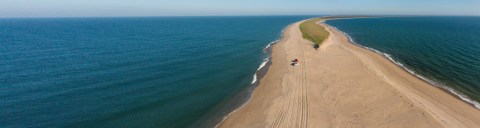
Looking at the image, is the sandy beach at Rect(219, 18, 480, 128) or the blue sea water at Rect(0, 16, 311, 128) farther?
the blue sea water at Rect(0, 16, 311, 128)

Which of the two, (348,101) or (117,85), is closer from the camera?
(348,101)

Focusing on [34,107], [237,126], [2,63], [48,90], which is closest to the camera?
[237,126]

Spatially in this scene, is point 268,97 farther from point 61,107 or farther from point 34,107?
point 34,107

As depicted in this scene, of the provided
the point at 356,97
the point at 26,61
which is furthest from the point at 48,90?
the point at 356,97

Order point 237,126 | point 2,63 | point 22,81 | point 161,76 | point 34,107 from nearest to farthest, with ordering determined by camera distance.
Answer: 1. point 237,126
2. point 34,107
3. point 22,81
4. point 161,76
5. point 2,63

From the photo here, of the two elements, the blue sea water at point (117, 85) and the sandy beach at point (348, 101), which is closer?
the sandy beach at point (348, 101)

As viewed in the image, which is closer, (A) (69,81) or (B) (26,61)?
(A) (69,81)

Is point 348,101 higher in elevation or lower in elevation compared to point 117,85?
lower
